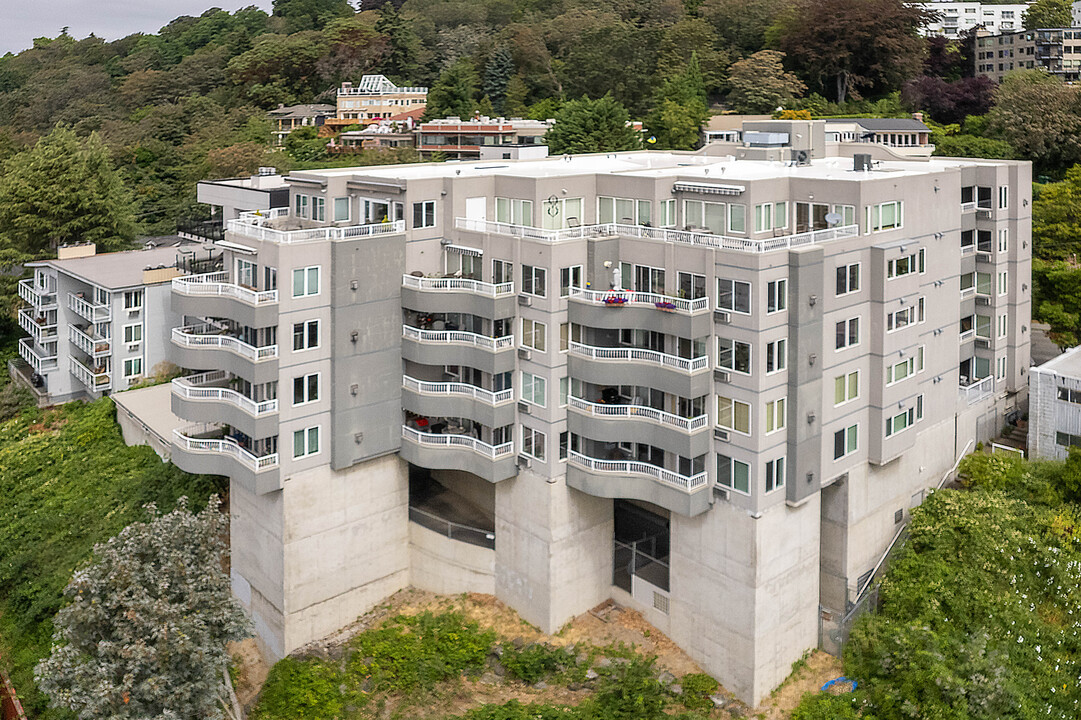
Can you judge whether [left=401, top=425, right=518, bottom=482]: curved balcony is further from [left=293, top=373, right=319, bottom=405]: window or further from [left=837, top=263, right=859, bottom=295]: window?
[left=837, top=263, right=859, bottom=295]: window

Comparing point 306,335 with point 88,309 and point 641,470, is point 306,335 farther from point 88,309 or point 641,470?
point 88,309

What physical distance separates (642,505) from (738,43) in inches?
3152

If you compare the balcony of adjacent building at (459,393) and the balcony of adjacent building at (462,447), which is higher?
the balcony of adjacent building at (459,393)

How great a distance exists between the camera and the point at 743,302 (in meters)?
29.9

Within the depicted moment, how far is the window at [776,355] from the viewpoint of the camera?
29984mm

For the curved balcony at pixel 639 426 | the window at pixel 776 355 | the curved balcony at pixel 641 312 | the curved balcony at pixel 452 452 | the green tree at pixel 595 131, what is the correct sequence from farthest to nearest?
the green tree at pixel 595 131 → the curved balcony at pixel 452 452 → the curved balcony at pixel 639 426 → the curved balcony at pixel 641 312 → the window at pixel 776 355

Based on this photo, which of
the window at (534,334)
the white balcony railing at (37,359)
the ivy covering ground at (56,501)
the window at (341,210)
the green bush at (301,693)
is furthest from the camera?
the white balcony railing at (37,359)

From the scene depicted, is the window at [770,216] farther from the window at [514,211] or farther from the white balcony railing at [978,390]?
the white balcony railing at [978,390]

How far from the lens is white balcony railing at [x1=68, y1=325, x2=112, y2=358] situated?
2127 inches

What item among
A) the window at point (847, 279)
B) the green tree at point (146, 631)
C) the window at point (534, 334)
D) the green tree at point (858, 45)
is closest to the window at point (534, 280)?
the window at point (534, 334)

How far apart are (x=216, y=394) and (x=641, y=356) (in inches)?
579

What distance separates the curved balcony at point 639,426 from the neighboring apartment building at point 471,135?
2237 inches

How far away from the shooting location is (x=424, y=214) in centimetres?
3534

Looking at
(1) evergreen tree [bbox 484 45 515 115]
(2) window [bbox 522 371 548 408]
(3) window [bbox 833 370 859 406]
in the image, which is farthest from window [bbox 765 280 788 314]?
(1) evergreen tree [bbox 484 45 515 115]
